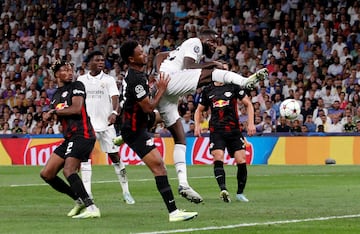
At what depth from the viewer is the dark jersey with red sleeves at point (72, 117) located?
13047 millimetres

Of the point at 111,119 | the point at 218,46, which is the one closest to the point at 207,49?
the point at 111,119

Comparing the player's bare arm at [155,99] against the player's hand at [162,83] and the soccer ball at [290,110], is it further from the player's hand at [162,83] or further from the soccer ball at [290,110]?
the soccer ball at [290,110]

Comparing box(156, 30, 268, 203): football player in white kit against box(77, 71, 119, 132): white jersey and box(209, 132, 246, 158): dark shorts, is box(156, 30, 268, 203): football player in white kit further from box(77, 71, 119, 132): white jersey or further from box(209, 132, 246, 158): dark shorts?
box(77, 71, 119, 132): white jersey

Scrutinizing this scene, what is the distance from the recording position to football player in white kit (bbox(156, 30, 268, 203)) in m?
12.6

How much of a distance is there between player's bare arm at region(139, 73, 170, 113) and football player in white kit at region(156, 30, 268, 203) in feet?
2.93

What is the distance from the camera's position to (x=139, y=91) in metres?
11.8

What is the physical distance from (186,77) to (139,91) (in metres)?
1.23

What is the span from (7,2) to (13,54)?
15.0 feet

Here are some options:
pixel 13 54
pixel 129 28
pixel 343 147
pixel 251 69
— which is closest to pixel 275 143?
pixel 343 147

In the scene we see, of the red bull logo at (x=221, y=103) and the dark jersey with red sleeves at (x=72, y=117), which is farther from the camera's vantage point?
the red bull logo at (x=221, y=103)

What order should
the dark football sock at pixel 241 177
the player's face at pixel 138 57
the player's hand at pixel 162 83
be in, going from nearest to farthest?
1. the player's hand at pixel 162 83
2. the player's face at pixel 138 57
3. the dark football sock at pixel 241 177

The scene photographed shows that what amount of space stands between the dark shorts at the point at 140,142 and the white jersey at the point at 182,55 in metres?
1.63

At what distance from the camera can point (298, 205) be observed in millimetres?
14289

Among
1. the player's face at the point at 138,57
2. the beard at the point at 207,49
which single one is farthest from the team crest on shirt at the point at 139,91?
the beard at the point at 207,49
